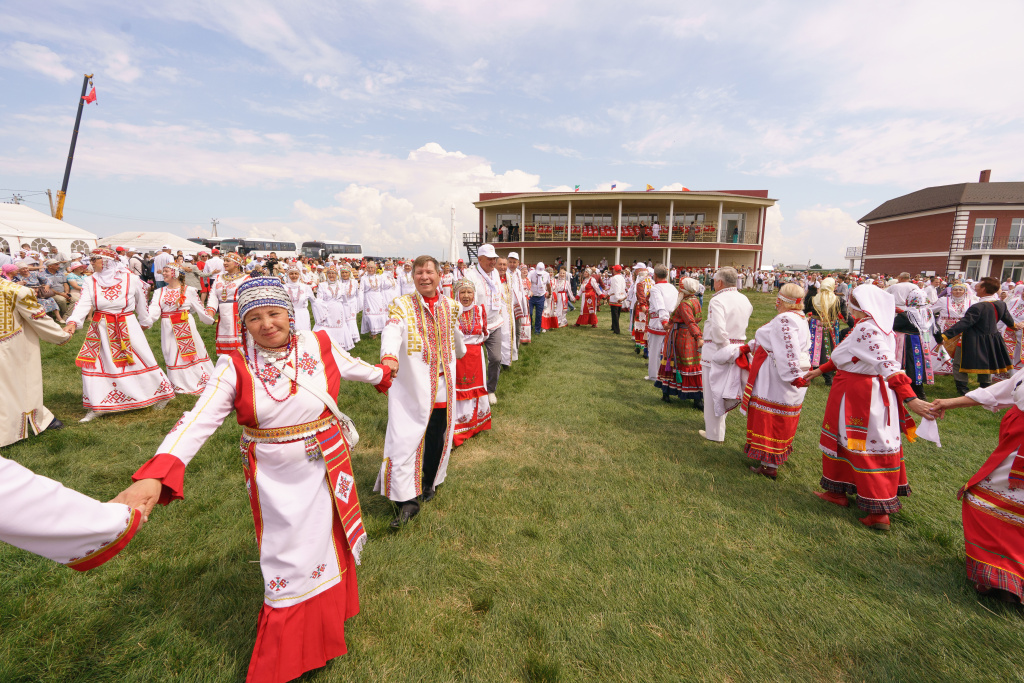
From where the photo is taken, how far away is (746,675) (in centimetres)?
252

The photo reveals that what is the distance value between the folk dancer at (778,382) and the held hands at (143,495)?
466cm

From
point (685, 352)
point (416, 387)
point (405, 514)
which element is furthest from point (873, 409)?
point (405, 514)

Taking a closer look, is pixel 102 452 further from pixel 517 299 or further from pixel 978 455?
pixel 978 455

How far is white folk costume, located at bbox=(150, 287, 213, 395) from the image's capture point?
6984 millimetres

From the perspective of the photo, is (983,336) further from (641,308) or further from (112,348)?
(112,348)

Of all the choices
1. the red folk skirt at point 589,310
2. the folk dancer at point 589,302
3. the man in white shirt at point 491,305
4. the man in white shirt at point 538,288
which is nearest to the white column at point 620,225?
the folk dancer at point 589,302

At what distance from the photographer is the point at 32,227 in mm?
24891

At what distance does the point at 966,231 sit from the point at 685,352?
141 ft

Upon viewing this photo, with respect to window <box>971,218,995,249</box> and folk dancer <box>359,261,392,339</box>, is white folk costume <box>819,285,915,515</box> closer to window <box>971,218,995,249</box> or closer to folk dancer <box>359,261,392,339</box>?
folk dancer <box>359,261,392,339</box>

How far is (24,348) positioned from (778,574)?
26.8ft

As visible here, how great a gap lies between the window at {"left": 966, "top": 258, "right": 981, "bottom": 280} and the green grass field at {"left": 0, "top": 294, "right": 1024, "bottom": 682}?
42989 mm

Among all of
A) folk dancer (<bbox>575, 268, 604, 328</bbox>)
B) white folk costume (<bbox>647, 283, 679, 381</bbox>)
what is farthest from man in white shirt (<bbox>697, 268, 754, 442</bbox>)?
folk dancer (<bbox>575, 268, 604, 328</bbox>)

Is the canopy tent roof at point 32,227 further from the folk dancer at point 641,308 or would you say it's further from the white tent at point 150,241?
the folk dancer at point 641,308

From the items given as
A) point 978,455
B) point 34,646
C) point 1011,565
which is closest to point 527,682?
point 34,646
